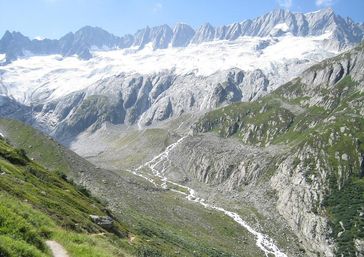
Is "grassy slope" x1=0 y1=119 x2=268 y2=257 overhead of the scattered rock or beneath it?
beneath

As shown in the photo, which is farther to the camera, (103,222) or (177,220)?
(177,220)

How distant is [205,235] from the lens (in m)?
121

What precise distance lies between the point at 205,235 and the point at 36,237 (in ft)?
353

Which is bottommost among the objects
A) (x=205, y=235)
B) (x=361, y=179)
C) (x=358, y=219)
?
(x=205, y=235)

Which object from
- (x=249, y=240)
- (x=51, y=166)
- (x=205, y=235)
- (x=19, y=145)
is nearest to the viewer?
(x=205, y=235)

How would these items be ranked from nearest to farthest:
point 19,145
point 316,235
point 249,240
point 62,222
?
1. point 62,222
2. point 249,240
3. point 316,235
4. point 19,145

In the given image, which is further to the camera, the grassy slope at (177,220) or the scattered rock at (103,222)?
the grassy slope at (177,220)

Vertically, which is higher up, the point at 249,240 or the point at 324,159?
the point at 324,159

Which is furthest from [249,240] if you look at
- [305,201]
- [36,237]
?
[36,237]

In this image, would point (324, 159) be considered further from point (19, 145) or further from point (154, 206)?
point (19, 145)

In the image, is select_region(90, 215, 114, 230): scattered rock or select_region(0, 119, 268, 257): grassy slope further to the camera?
select_region(0, 119, 268, 257): grassy slope

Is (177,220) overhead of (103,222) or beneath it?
beneath

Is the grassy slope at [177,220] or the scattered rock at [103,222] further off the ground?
the scattered rock at [103,222]

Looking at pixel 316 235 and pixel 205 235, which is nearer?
pixel 205 235
